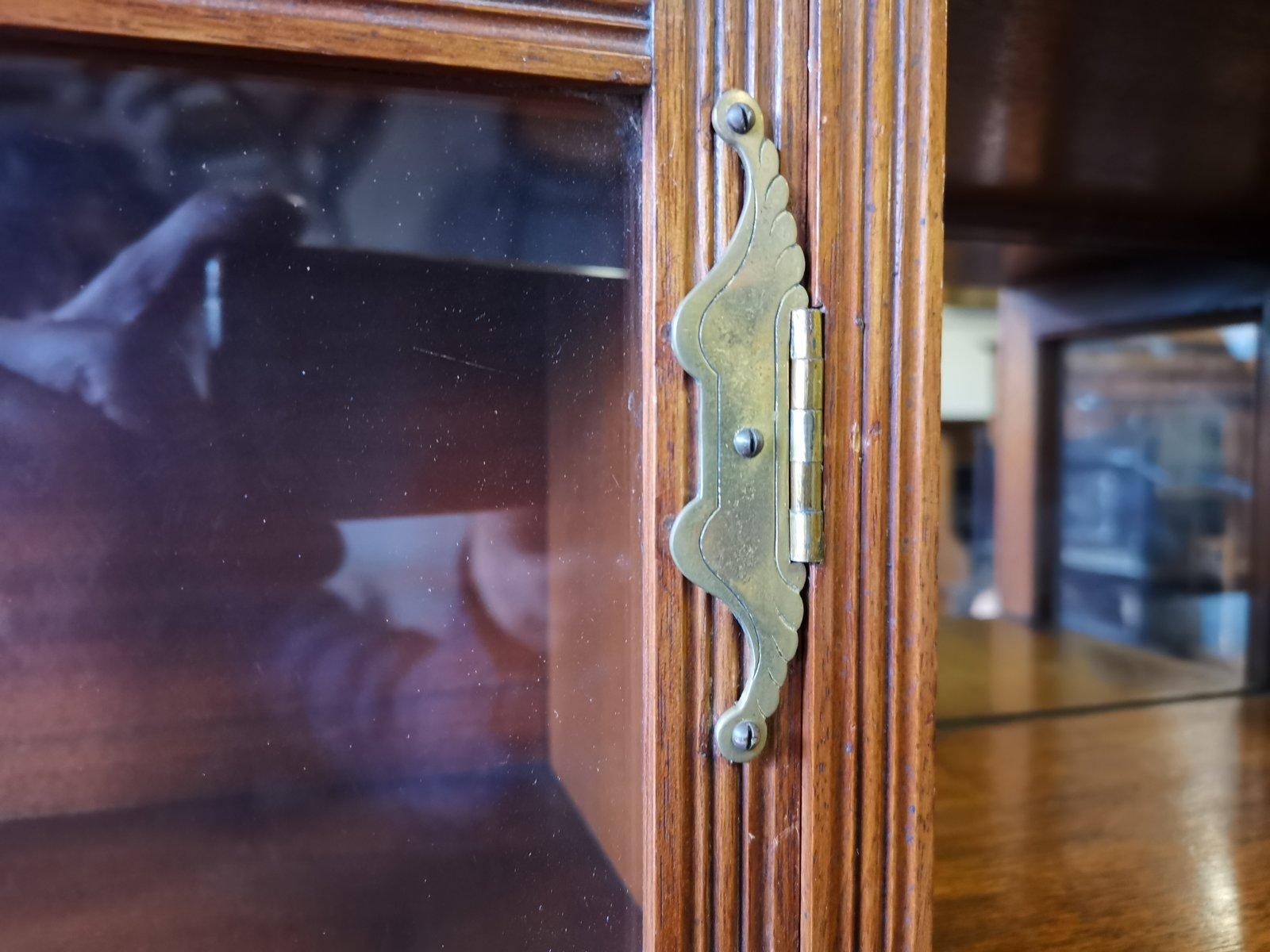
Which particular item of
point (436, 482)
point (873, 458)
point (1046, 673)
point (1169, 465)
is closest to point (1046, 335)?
point (1169, 465)

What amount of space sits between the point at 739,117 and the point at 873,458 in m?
0.15

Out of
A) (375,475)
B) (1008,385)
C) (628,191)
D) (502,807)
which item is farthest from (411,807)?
(1008,385)

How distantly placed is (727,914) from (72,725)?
270 mm

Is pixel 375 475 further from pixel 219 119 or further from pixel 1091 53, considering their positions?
pixel 1091 53

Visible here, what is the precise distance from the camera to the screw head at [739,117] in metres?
0.36

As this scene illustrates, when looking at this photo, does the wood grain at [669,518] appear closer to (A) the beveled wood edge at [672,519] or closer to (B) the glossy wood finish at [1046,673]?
(A) the beveled wood edge at [672,519]

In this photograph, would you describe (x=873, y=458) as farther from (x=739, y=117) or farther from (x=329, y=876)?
(x=329, y=876)

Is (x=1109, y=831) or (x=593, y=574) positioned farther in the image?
(x=1109, y=831)

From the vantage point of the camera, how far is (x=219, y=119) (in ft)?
1.12

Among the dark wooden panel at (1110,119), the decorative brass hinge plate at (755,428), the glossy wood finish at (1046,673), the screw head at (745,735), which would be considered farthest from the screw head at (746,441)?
the glossy wood finish at (1046,673)

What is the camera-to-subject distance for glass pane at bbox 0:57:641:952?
0.34m

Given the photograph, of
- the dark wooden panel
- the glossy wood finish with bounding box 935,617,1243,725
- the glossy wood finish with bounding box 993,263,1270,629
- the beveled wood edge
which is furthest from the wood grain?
the glossy wood finish with bounding box 993,263,1270,629

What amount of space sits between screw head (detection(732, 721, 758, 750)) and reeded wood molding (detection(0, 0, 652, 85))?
26 cm

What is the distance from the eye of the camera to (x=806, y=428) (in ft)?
1.20
